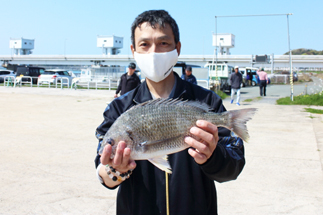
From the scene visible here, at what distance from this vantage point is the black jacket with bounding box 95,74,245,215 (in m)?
1.93

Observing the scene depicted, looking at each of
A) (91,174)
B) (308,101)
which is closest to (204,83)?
(308,101)

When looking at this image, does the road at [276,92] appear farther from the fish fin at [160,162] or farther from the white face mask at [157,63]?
the fish fin at [160,162]

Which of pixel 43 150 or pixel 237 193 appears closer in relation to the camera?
pixel 237 193

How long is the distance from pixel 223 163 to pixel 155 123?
0.48 m

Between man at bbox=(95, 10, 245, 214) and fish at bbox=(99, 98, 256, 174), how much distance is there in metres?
0.19

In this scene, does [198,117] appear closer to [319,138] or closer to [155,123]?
[155,123]

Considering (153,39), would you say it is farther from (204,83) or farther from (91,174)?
(204,83)

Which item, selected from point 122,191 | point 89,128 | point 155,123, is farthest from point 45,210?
point 89,128

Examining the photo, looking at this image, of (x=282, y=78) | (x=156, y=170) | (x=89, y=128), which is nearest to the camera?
(x=156, y=170)

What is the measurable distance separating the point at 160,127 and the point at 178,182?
48 centimetres

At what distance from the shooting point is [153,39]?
201 cm

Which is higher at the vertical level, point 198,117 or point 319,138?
point 198,117

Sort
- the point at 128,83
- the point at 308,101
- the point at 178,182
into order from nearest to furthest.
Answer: the point at 178,182
the point at 128,83
the point at 308,101

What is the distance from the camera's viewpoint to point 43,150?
664 centimetres
